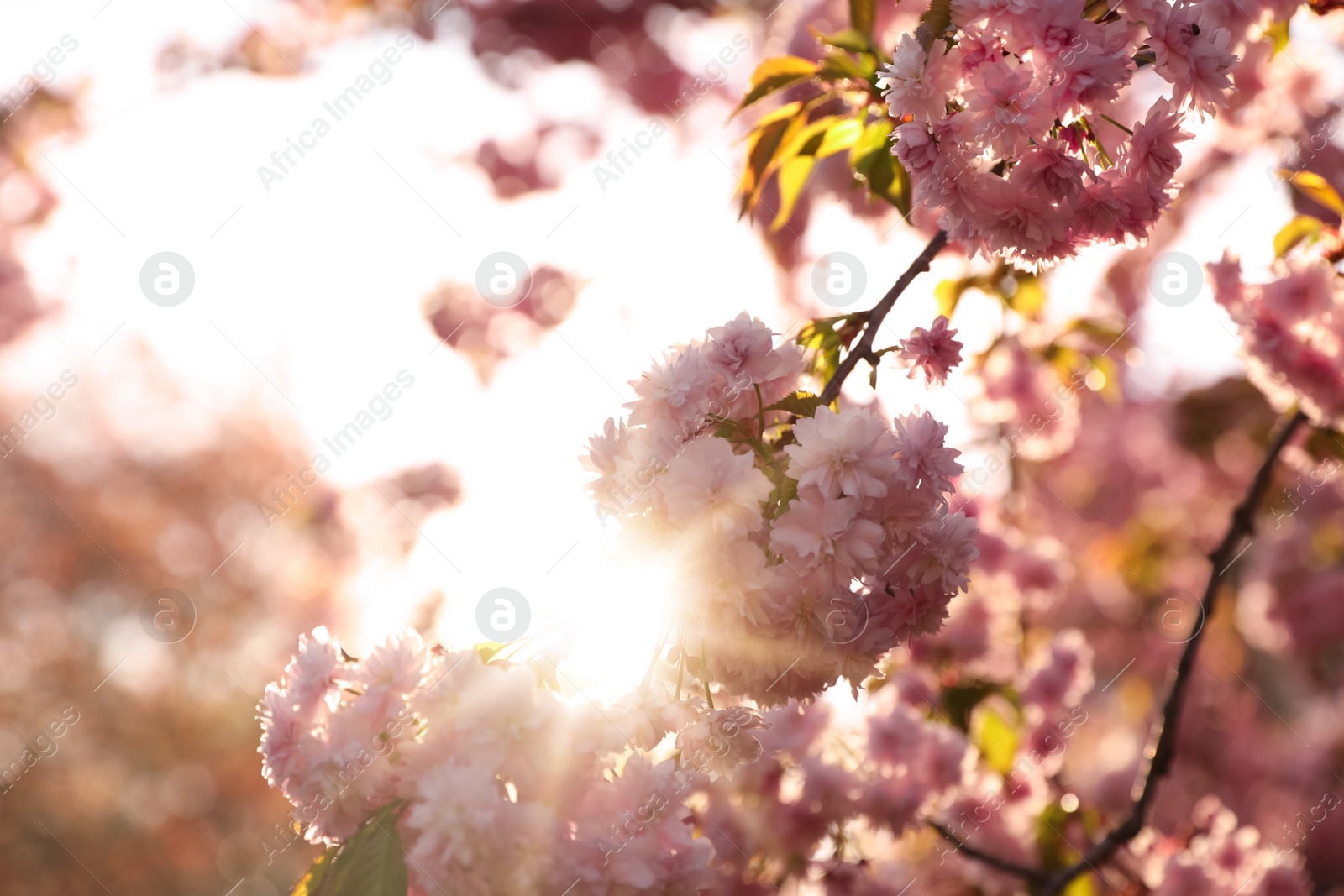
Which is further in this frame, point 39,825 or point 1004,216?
point 39,825

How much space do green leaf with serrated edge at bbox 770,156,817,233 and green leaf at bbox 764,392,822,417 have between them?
562mm

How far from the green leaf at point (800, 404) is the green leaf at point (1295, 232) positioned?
141 cm

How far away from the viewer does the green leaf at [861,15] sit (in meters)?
1.55

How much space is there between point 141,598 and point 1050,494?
11.9 m

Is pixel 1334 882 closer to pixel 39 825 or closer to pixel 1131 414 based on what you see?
pixel 1131 414

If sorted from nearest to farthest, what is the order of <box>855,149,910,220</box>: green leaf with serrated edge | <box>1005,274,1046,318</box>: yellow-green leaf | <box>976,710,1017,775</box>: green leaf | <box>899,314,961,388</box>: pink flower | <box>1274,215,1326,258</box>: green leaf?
1. <box>899,314,961,388</box>: pink flower
2. <box>855,149,910,220</box>: green leaf with serrated edge
3. <box>1274,215,1326,258</box>: green leaf
4. <box>1005,274,1046,318</box>: yellow-green leaf
5. <box>976,710,1017,775</box>: green leaf

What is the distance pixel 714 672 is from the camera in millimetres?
1073

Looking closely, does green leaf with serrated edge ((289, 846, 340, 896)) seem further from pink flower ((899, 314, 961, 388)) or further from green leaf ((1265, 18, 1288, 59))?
green leaf ((1265, 18, 1288, 59))

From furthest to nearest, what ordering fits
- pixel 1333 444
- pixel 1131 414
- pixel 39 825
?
1. pixel 39 825
2. pixel 1131 414
3. pixel 1333 444

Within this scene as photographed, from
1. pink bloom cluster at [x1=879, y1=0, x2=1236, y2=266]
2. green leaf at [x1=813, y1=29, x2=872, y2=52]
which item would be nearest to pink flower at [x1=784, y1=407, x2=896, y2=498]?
pink bloom cluster at [x1=879, y1=0, x2=1236, y2=266]

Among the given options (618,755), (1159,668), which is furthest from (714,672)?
(1159,668)

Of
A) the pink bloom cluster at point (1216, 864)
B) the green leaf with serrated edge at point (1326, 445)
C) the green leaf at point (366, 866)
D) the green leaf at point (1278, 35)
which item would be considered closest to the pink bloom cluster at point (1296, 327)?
the green leaf with serrated edge at point (1326, 445)

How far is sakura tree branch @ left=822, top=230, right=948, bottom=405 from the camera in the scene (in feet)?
3.62

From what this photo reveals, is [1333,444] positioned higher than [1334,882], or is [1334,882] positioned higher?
[1333,444]
